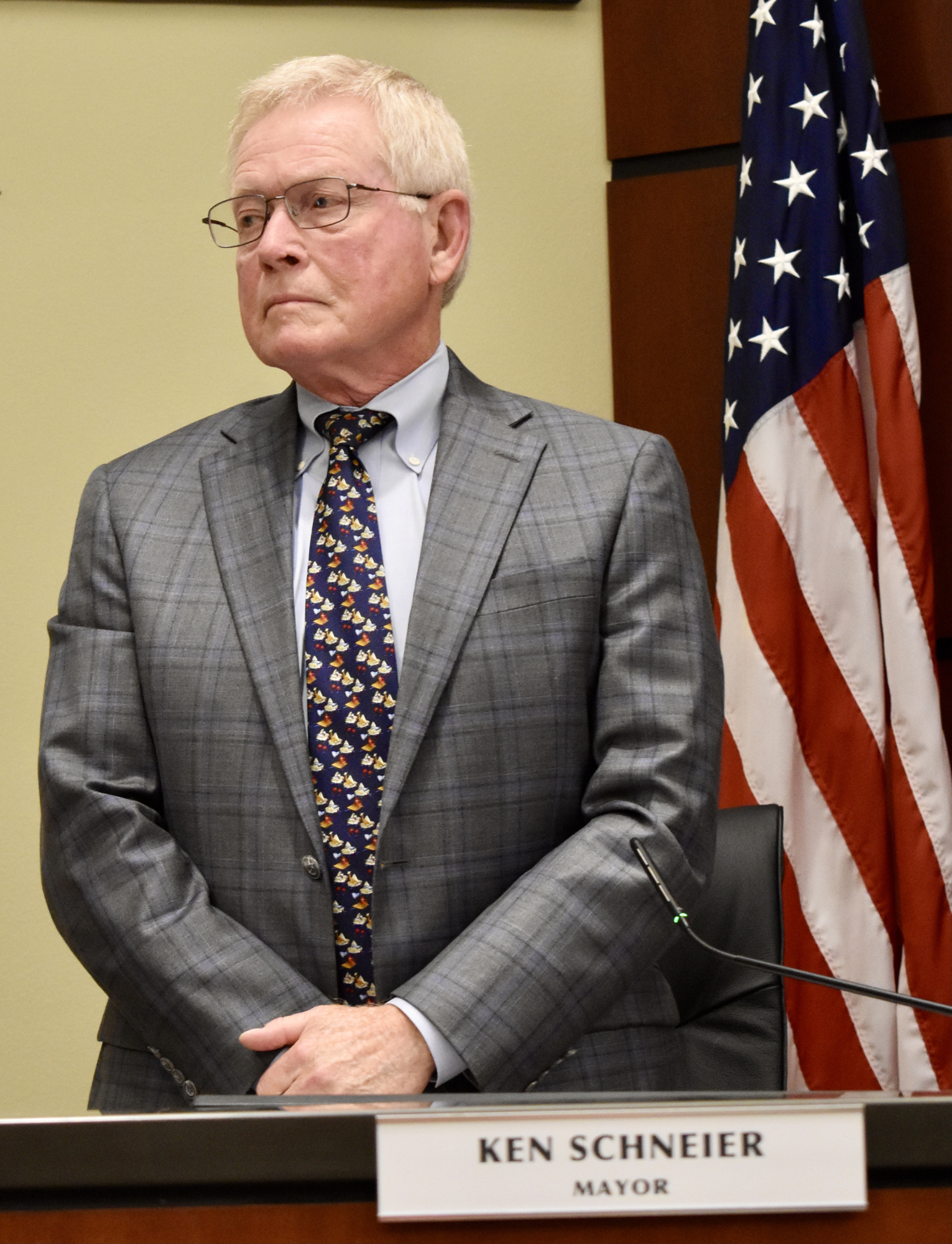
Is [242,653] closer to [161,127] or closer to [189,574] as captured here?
[189,574]

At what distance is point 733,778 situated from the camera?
2561 millimetres

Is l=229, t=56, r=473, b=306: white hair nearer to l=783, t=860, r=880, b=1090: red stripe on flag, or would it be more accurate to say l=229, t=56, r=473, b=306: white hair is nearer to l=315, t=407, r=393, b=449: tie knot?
l=315, t=407, r=393, b=449: tie knot

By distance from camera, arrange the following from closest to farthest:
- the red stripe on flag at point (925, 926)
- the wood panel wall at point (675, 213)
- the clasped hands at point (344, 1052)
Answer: the clasped hands at point (344, 1052) < the red stripe on flag at point (925, 926) < the wood panel wall at point (675, 213)

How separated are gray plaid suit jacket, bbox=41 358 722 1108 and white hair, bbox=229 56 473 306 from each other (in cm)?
35

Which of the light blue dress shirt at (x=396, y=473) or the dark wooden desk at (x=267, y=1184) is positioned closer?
the dark wooden desk at (x=267, y=1184)

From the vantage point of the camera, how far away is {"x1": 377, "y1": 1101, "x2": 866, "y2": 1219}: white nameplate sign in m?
0.83

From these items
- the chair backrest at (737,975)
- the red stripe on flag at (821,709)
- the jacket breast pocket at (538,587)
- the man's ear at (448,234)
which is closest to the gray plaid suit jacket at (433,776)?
the jacket breast pocket at (538,587)

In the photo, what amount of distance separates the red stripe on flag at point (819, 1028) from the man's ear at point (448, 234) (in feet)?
4.38

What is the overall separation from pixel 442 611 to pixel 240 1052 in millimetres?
517

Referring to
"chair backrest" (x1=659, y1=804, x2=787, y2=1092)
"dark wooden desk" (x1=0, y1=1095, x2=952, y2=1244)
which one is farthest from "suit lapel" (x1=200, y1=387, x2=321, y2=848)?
"dark wooden desk" (x1=0, y1=1095, x2=952, y2=1244)

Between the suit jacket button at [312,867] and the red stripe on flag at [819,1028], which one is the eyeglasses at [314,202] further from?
the red stripe on flag at [819,1028]

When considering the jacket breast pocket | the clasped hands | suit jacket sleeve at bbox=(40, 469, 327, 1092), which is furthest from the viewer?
the jacket breast pocket

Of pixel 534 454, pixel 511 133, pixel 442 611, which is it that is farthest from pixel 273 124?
pixel 511 133

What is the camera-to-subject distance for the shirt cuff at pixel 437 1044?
55.9 inches
